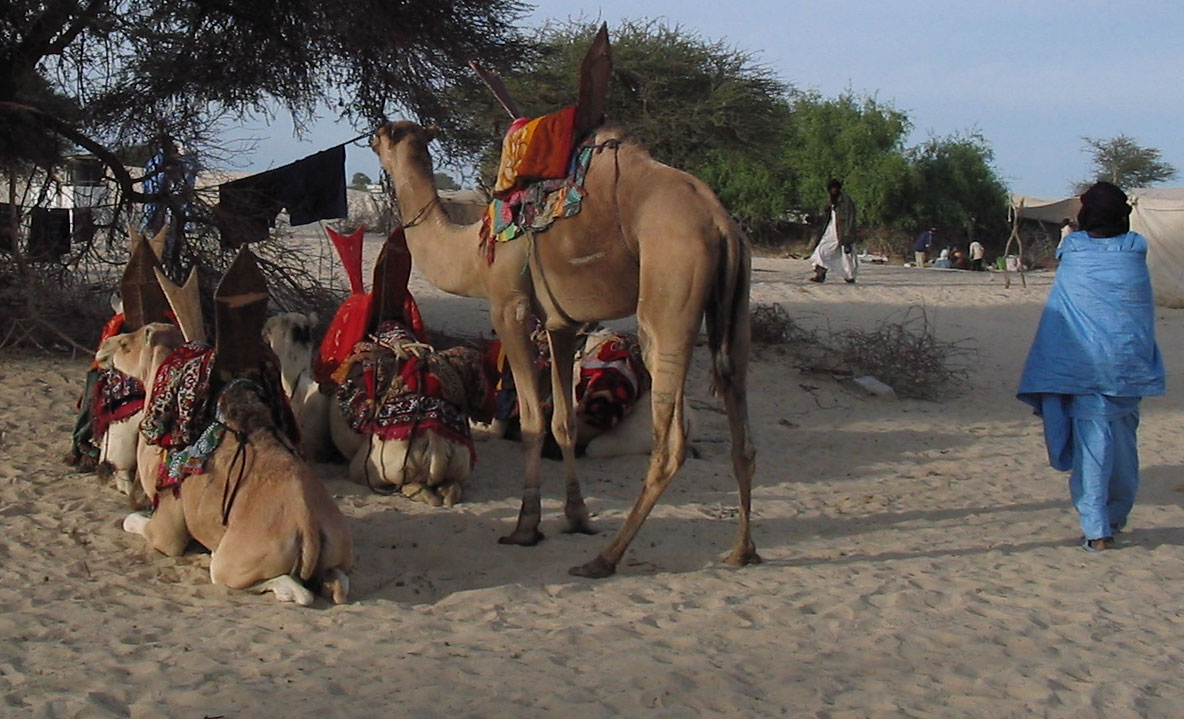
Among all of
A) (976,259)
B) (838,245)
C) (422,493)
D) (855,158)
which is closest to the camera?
(422,493)

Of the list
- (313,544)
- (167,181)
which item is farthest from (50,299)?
(313,544)

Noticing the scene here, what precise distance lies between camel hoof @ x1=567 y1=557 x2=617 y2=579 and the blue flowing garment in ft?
9.20

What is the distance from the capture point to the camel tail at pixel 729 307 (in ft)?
19.0

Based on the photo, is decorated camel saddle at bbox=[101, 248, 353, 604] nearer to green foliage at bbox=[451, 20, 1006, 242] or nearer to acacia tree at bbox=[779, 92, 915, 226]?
green foliage at bbox=[451, 20, 1006, 242]

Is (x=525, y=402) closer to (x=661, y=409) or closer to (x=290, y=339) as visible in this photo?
(x=661, y=409)

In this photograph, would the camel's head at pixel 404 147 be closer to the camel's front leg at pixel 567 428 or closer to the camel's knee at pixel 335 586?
the camel's front leg at pixel 567 428

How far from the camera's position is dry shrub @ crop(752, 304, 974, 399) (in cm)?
1254

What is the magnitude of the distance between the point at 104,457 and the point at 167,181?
3423mm

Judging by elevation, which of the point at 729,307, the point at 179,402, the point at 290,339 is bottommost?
the point at 179,402

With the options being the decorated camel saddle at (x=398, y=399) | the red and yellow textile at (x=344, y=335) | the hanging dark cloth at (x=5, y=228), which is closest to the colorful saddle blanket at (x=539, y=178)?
the decorated camel saddle at (x=398, y=399)

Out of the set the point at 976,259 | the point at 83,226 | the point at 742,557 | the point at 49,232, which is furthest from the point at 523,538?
the point at 976,259

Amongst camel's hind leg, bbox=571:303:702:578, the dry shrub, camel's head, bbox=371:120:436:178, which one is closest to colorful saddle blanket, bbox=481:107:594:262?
camel's hind leg, bbox=571:303:702:578

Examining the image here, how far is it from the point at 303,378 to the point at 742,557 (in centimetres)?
324

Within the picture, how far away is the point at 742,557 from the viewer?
613cm
